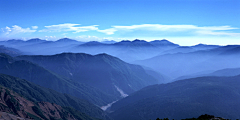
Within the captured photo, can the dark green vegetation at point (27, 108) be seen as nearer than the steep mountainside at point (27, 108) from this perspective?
Yes

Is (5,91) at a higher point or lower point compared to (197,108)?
higher

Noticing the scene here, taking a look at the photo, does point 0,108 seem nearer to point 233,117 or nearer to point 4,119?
point 4,119

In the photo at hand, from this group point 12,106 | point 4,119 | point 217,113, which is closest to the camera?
point 4,119

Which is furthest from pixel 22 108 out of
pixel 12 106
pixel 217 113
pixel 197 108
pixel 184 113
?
pixel 217 113

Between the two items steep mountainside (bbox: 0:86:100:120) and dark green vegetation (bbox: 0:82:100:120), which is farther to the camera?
steep mountainside (bbox: 0:86:100:120)

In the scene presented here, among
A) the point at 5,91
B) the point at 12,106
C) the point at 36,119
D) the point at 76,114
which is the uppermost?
the point at 5,91

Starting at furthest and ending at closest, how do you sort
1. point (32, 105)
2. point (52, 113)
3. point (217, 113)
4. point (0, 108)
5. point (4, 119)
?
point (217, 113)
point (52, 113)
point (32, 105)
point (0, 108)
point (4, 119)

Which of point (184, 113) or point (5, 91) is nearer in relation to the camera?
point (5, 91)
